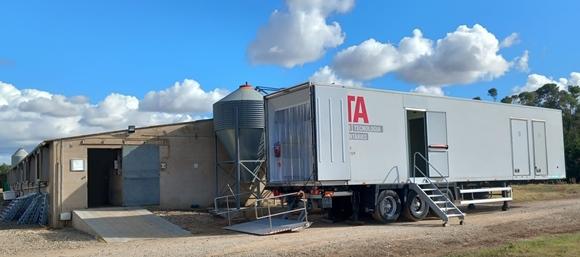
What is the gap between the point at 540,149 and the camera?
21000 millimetres

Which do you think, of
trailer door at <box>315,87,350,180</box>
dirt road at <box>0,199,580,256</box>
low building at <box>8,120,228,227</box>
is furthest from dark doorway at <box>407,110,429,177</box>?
low building at <box>8,120,228,227</box>

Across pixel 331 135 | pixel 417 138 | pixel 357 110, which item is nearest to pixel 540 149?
pixel 417 138

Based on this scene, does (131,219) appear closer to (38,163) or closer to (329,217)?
(329,217)

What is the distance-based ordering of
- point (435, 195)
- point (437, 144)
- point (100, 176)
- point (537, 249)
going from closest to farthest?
point (537, 249) < point (435, 195) < point (437, 144) < point (100, 176)

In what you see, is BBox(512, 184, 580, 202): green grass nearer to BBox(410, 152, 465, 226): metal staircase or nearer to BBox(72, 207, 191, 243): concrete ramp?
BBox(410, 152, 465, 226): metal staircase

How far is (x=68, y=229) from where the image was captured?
18172mm

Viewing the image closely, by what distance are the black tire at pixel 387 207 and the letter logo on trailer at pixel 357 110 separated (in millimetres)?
2218

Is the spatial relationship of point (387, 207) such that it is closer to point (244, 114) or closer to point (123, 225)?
point (244, 114)

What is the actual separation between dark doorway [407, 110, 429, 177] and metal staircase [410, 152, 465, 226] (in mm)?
109

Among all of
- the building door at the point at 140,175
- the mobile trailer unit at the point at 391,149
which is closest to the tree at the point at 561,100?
the mobile trailer unit at the point at 391,149

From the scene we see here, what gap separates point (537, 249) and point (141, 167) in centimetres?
1429

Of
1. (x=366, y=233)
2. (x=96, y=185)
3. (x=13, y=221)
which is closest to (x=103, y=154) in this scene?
(x=96, y=185)

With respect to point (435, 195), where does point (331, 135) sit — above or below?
above

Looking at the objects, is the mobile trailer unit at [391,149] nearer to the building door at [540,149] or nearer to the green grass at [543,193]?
the building door at [540,149]
